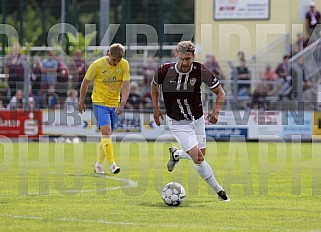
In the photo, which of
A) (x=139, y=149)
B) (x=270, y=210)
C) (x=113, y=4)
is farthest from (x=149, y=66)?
(x=270, y=210)

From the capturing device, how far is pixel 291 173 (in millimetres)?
16328

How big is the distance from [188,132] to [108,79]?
15.2 ft

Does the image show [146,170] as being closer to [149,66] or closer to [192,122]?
[192,122]

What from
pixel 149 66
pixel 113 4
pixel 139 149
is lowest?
pixel 139 149

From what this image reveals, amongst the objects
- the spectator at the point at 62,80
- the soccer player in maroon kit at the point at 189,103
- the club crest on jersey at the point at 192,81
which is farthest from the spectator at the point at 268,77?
the club crest on jersey at the point at 192,81

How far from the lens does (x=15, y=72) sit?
2870 cm

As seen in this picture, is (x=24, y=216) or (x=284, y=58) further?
(x=284, y=58)

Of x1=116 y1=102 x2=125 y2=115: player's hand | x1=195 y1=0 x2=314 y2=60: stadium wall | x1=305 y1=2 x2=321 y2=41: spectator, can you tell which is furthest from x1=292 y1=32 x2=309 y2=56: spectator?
x1=116 y1=102 x2=125 y2=115: player's hand

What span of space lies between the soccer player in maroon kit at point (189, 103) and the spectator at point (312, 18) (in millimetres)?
20216

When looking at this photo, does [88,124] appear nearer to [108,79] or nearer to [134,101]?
[134,101]

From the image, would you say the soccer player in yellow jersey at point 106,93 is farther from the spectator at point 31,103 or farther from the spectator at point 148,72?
the spectator at point 148,72

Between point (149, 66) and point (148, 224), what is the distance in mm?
20413

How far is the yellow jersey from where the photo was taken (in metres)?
15.8

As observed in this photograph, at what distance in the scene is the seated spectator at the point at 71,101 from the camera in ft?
→ 93.1
